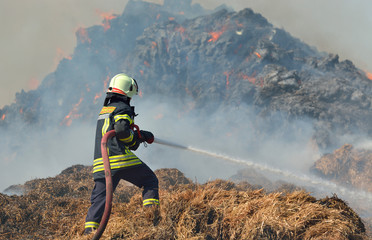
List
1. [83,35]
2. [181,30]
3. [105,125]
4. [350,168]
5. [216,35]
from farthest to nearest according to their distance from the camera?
[83,35] → [181,30] → [216,35] → [350,168] → [105,125]

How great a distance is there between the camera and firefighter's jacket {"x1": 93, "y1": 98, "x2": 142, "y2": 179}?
3906mm

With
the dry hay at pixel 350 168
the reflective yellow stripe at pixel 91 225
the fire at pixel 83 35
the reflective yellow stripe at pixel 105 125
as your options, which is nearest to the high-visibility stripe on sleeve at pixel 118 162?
the reflective yellow stripe at pixel 105 125

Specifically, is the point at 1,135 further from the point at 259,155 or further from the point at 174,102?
the point at 259,155

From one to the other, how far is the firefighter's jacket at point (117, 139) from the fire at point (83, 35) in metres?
102

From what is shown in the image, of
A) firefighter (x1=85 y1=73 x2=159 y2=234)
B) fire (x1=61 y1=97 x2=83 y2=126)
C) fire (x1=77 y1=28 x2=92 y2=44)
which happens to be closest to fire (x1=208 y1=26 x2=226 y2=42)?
fire (x1=61 y1=97 x2=83 y2=126)

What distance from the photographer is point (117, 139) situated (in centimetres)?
402

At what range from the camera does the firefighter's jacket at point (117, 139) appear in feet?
12.8

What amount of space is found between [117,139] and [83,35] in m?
108

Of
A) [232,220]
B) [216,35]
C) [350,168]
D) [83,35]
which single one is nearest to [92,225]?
[232,220]

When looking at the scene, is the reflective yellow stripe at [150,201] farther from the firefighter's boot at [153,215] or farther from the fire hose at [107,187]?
the fire hose at [107,187]

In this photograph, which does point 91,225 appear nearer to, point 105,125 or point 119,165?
point 119,165

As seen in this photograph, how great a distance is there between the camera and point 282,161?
3559 centimetres

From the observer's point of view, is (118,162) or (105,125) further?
(105,125)

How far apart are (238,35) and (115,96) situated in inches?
2427
